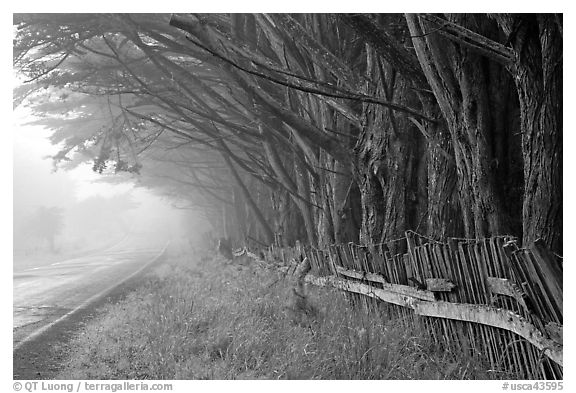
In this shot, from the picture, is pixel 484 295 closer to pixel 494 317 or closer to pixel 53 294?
pixel 494 317

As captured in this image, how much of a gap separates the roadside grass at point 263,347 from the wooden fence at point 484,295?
7.2 inches

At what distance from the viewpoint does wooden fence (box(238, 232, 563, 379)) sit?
3002mm

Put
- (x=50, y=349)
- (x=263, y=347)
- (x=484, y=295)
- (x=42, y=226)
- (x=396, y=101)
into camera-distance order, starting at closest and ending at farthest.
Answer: (x=484, y=295), (x=263, y=347), (x=396, y=101), (x=50, y=349), (x=42, y=226)

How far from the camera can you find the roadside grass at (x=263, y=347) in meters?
3.67

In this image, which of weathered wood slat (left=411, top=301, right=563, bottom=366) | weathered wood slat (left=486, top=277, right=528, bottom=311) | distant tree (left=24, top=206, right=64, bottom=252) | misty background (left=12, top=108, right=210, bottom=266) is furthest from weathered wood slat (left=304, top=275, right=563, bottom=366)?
distant tree (left=24, top=206, right=64, bottom=252)

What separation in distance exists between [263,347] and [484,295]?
1.98m

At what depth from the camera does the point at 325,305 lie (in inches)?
215

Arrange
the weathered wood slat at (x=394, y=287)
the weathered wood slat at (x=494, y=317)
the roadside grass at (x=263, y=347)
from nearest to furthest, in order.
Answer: the weathered wood slat at (x=494, y=317) → the roadside grass at (x=263, y=347) → the weathered wood slat at (x=394, y=287)

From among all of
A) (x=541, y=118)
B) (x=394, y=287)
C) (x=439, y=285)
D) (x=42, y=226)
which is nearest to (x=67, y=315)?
(x=394, y=287)

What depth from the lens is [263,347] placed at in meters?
4.28

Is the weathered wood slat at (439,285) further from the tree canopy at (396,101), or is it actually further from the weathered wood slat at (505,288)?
the tree canopy at (396,101)

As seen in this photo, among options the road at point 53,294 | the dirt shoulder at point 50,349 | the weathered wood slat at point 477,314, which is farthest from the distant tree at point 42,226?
the weathered wood slat at point 477,314

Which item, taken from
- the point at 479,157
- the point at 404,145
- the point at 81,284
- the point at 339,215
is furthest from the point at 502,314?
the point at 81,284

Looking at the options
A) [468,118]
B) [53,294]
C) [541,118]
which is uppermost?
[468,118]
